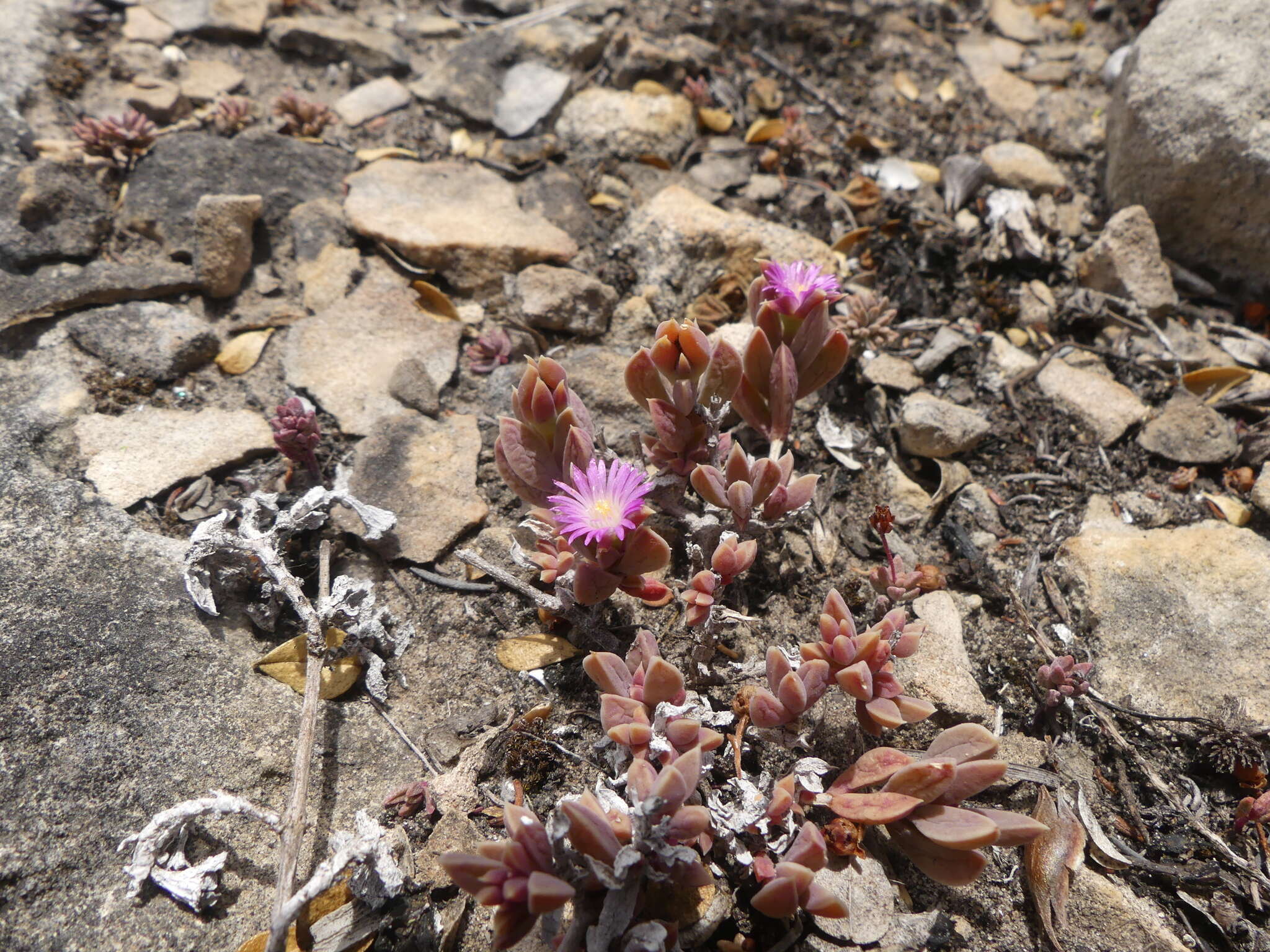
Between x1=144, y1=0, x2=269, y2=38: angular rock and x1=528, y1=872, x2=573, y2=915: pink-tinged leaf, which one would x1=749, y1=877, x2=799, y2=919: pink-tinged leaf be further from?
x1=144, y1=0, x2=269, y2=38: angular rock

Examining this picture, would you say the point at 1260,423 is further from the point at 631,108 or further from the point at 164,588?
the point at 164,588

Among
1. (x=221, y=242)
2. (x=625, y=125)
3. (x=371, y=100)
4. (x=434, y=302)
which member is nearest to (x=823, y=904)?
(x=434, y=302)

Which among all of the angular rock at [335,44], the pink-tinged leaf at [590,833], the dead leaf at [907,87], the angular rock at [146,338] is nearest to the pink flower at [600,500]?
the pink-tinged leaf at [590,833]

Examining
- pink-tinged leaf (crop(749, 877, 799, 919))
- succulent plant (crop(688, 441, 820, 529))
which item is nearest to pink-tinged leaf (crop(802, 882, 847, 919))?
pink-tinged leaf (crop(749, 877, 799, 919))

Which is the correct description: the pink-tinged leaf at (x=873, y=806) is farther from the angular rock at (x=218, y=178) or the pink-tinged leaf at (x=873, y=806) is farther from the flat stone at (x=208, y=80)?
the flat stone at (x=208, y=80)

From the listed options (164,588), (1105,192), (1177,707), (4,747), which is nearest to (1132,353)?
(1105,192)

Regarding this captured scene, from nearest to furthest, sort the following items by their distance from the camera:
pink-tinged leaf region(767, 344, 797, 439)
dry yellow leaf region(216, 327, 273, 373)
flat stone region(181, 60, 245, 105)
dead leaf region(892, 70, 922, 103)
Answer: pink-tinged leaf region(767, 344, 797, 439), dry yellow leaf region(216, 327, 273, 373), flat stone region(181, 60, 245, 105), dead leaf region(892, 70, 922, 103)
